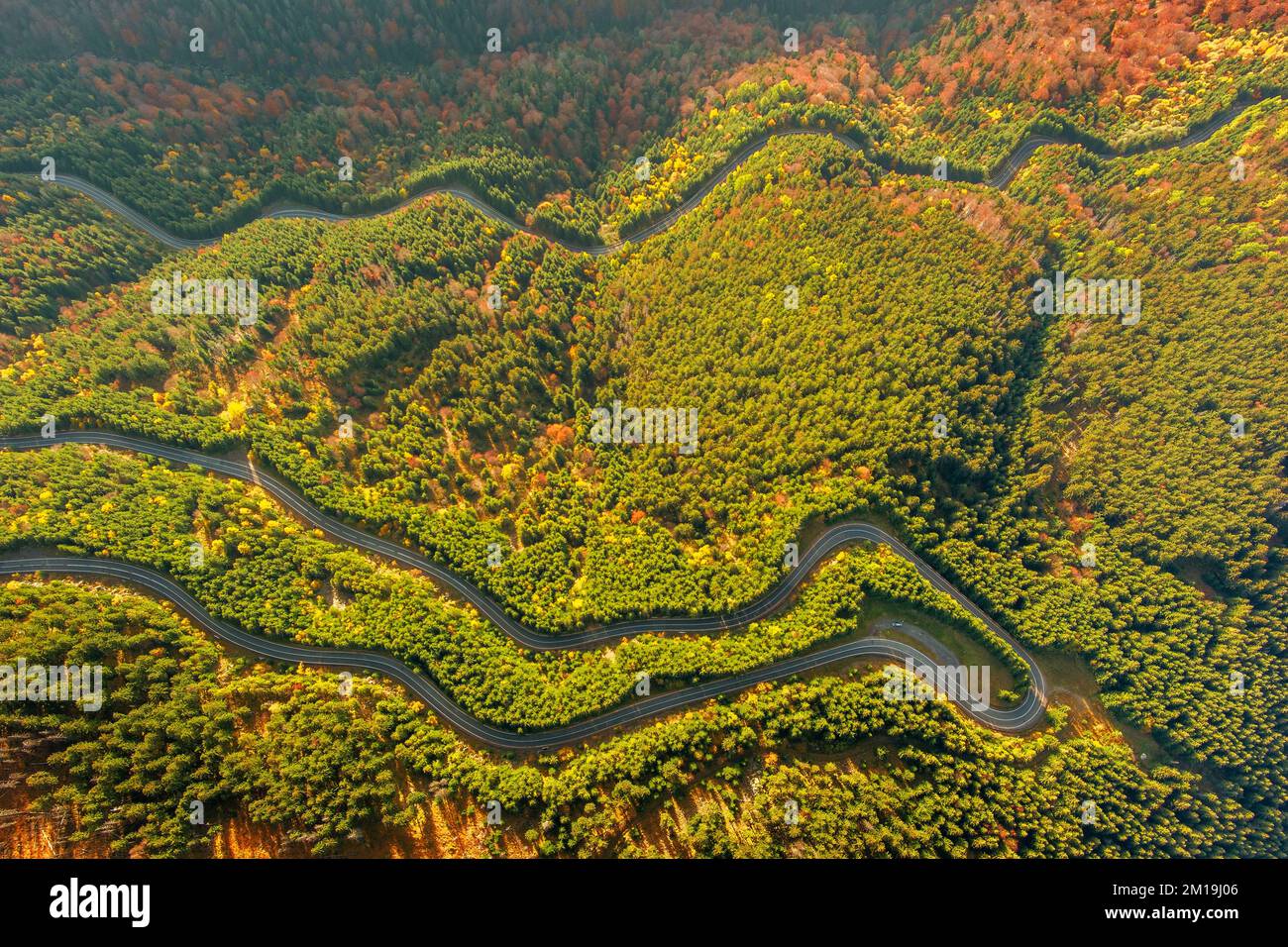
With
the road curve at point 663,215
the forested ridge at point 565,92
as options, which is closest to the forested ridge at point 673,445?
the forested ridge at point 565,92

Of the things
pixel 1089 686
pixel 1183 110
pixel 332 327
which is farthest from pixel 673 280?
pixel 1183 110

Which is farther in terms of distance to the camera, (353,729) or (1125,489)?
(1125,489)

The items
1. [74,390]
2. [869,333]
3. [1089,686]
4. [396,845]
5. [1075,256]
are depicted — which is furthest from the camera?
[1075,256]

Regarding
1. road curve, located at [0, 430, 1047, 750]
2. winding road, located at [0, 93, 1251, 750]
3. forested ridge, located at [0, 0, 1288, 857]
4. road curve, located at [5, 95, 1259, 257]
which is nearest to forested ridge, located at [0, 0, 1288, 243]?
forested ridge, located at [0, 0, 1288, 857]

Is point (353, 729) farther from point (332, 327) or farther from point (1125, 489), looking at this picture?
point (1125, 489)

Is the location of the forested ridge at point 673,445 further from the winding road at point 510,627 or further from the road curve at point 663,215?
the road curve at point 663,215

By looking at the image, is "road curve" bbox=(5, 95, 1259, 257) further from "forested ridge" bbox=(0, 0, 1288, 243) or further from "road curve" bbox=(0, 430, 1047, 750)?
"road curve" bbox=(0, 430, 1047, 750)

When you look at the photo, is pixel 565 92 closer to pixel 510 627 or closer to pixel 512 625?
pixel 512 625
